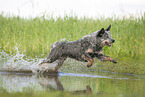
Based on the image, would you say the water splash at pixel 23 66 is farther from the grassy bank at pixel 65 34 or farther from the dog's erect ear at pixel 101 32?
the dog's erect ear at pixel 101 32

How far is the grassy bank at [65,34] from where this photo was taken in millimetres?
14172

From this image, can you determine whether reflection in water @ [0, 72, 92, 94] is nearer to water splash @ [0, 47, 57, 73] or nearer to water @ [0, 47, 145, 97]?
water @ [0, 47, 145, 97]

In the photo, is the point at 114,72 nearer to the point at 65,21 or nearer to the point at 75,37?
the point at 75,37

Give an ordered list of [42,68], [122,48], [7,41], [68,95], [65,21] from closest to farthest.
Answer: [68,95]
[42,68]
[122,48]
[7,41]
[65,21]

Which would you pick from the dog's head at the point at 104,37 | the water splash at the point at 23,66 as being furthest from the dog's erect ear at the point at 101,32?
the water splash at the point at 23,66

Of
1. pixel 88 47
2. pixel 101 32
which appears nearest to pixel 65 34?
pixel 88 47

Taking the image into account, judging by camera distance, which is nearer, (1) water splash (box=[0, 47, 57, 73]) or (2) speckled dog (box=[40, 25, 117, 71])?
(2) speckled dog (box=[40, 25, 117, 71])

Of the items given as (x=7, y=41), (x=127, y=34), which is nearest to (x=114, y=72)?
(x=127, y=34)

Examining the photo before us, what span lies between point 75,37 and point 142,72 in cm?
491

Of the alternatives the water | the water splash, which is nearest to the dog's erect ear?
the water

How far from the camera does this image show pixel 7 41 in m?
15.4

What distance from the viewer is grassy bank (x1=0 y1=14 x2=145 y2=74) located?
46.5 feet

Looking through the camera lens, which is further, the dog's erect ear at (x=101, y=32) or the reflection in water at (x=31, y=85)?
the dog's erect ear at (x=101, y=32)

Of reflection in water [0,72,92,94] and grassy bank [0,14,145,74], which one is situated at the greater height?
grassy bank [0,14,145,74]
